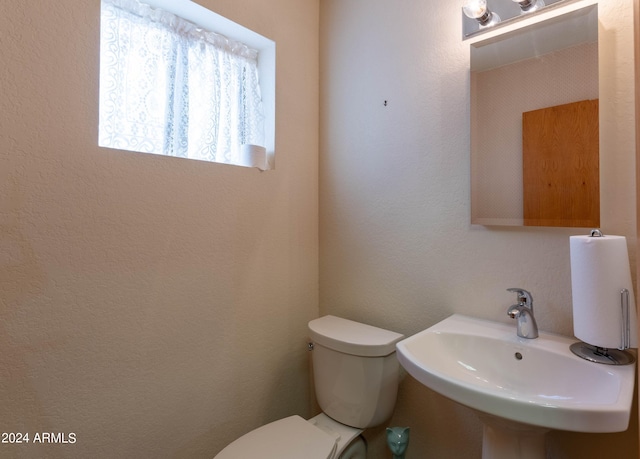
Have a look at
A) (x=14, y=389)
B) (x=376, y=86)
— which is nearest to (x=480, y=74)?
(x=376, y=86)

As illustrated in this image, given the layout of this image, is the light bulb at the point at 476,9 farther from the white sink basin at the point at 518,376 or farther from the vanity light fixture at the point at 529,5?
the white sink basin at the point at 518,376

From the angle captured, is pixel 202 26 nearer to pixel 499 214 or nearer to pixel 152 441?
pixel 499 214

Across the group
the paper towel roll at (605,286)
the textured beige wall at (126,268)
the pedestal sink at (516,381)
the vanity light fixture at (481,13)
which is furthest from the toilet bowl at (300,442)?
the vanity light fixture at (481,13)

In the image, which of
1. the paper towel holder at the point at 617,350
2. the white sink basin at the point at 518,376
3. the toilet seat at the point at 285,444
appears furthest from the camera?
the toilet seat at the point at 285,444

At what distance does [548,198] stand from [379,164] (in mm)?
674

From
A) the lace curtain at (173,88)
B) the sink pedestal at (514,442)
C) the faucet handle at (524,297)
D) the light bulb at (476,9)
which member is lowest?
the sink pedestal at (514,442)

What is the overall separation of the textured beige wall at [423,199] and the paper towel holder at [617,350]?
0.12 m

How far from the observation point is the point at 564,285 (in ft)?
3.33

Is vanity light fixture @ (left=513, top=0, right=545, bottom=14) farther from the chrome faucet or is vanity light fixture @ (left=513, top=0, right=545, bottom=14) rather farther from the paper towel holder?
the chrome faucet

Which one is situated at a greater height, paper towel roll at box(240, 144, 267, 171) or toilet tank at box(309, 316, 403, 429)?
paper towel roll at box(240, 144, 267, 171)

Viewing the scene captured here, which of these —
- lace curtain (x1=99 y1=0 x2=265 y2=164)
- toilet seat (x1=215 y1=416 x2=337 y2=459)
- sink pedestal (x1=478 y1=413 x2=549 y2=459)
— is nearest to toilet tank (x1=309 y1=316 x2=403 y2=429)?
toilet seat (x1=215 y1=416 x2=337 y2=459)

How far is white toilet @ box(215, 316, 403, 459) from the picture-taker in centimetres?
115

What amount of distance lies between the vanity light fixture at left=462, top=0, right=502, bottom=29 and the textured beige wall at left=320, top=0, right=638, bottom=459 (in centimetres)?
9

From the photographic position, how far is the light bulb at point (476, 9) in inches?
43.3
